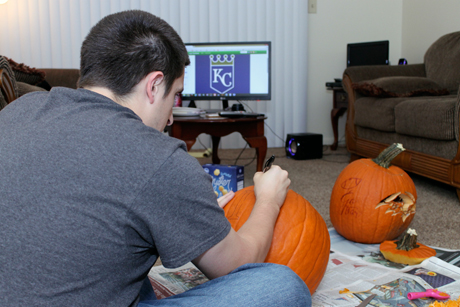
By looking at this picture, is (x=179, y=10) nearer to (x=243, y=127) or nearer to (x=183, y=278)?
(x=243, y=127)

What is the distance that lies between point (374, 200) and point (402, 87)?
1.58 meters

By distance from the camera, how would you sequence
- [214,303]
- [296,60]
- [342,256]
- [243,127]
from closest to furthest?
[214,303] < [342,256] < [243,127] < [296,60]

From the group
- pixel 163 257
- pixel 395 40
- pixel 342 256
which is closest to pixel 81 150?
pixel 163 257

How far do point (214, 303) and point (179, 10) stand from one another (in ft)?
12.3

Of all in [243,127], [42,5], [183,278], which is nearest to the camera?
[183,278]

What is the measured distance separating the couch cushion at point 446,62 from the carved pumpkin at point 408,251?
191cm

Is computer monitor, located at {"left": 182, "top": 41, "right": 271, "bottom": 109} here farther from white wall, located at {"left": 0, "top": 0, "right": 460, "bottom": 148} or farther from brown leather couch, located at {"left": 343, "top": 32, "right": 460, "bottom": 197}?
white wall, located at {"left": 0, "top": 0, "right": 460, "bottom": 148}

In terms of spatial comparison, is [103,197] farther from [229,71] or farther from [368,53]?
[368,53]

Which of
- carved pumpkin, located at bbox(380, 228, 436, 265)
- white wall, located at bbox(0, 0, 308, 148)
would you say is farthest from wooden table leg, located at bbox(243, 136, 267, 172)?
white wall, located at bbox(0, 0, 308, 148)

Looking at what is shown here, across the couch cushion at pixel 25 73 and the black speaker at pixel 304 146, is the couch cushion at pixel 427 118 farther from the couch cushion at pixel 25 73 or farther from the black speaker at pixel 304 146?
the couch cushion at pixel 25 73

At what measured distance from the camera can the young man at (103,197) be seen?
1.75 ft

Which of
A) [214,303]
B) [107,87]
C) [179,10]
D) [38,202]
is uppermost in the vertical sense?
[179,10]

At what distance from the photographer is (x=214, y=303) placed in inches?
25.6

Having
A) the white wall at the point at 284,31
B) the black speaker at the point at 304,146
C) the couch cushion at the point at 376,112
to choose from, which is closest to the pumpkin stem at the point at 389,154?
the couch cushion at the point at 376,112
